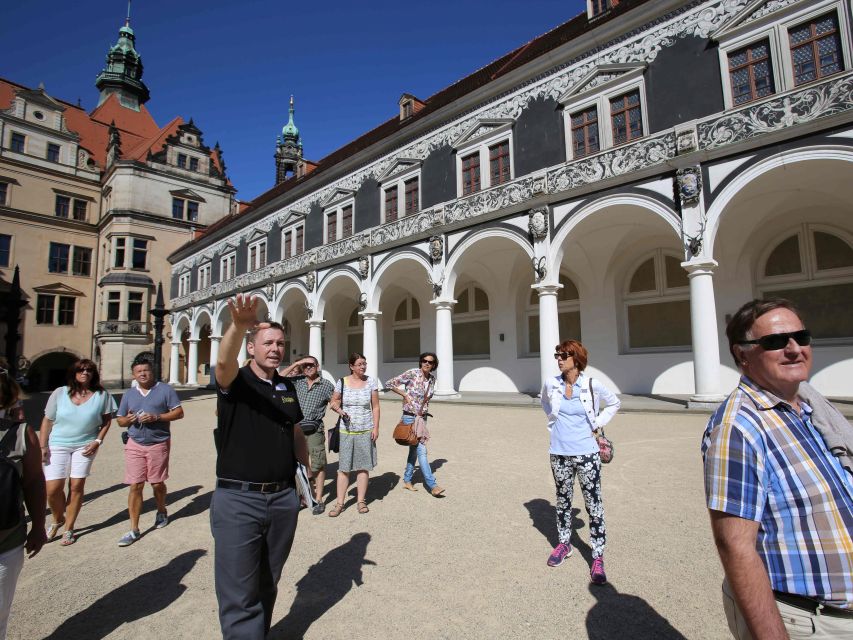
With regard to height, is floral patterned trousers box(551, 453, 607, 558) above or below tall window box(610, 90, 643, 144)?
below

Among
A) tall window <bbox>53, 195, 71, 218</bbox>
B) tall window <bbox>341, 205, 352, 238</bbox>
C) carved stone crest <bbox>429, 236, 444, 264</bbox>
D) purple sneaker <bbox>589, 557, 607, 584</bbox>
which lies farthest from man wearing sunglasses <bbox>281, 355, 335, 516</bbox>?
tall window <bbox>53, 195, 71, 218</bbox>

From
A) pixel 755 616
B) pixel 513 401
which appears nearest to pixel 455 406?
pixel 513 401

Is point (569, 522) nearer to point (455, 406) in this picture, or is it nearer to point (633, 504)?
point (633, 504)

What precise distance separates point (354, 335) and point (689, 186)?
62.5ft

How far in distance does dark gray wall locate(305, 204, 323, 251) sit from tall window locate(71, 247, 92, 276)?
77.8 feet

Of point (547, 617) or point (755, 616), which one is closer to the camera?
point (755, 616)

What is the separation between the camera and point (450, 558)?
378 cm

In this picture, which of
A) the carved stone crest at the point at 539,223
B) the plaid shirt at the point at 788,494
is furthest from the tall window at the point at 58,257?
the plaid shirt at the point at 788,494

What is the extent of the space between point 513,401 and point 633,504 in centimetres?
958

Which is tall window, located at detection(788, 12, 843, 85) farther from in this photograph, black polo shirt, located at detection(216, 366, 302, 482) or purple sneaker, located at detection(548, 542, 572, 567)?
black polo shirt, located at detection(216, 366, 302, 482)

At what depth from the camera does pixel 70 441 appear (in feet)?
14.5

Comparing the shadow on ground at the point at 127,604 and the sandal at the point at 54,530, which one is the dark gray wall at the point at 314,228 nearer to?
the sandal at the point at 54,530

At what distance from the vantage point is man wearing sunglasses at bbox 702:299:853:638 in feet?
4.40

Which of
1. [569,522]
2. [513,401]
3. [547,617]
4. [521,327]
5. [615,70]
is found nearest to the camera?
[547,617]
